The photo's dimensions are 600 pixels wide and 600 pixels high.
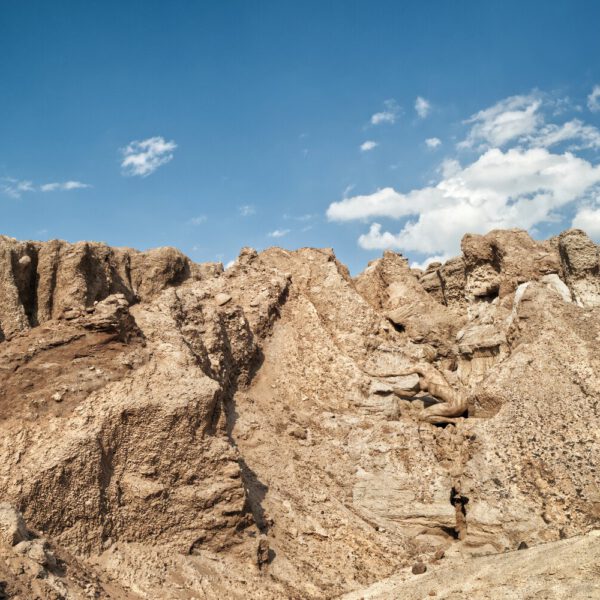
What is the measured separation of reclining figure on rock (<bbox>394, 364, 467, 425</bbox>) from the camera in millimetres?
15055

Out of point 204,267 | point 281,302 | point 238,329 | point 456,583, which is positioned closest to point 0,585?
point 456,583

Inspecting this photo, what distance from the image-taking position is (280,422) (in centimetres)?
1476

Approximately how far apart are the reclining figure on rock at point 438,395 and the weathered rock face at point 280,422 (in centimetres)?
22

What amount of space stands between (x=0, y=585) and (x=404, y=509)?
321 inches

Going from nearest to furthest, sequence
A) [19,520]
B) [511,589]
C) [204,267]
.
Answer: [19,520], [511,589], [204,267]

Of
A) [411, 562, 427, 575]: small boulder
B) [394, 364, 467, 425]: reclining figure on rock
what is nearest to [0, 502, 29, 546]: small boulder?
[411, 562, 427, 575]: small boulder

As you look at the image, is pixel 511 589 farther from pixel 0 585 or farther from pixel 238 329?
pixel 238 329

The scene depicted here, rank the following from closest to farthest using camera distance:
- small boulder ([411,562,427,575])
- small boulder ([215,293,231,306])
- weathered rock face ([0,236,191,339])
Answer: small boulder ([411,562,427,575]) < weathered rock face ([0,236,191,339]) < small boulder ([215,293,231,306])

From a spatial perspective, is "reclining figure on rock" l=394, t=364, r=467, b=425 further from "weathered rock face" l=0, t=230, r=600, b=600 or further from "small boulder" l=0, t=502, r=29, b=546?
"small boulder" l=0, t=502, r=29, b=546

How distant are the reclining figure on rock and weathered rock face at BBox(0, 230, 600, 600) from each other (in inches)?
8.7

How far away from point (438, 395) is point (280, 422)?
4057mm

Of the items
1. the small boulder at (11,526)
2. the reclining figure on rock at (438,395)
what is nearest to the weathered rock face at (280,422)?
the small boulder at (11,526)

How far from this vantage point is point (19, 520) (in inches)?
314

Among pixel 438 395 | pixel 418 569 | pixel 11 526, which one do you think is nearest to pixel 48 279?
pixel 11 526
